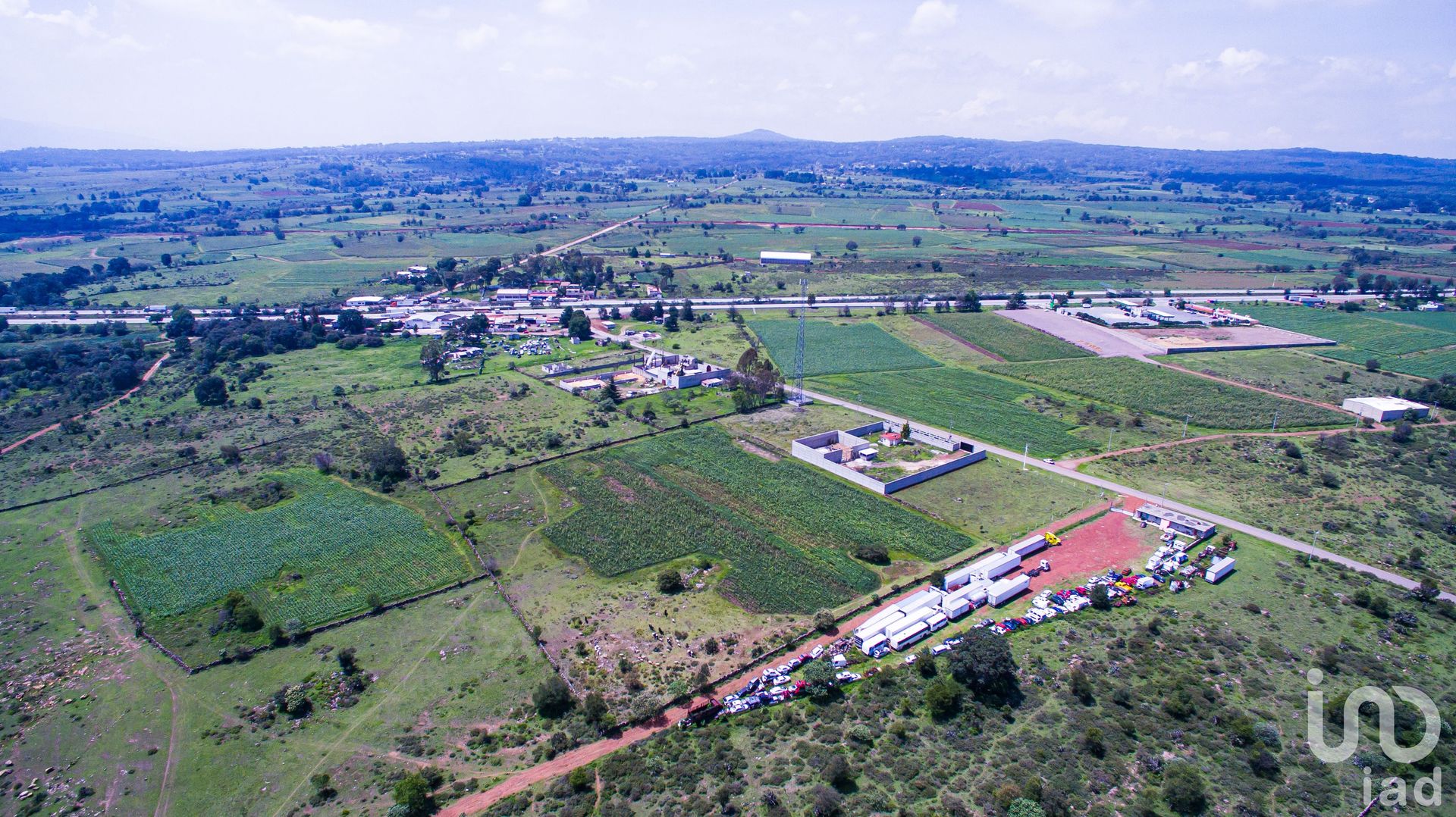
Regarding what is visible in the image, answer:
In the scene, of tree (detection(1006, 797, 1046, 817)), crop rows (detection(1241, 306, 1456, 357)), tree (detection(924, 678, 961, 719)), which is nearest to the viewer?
tree (detection(1006, 797, 1046, 817))

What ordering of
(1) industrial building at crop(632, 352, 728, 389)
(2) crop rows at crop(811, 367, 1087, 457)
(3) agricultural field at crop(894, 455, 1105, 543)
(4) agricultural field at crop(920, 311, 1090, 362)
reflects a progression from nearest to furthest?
(3) agricultural field at crop(894, 455, 1105, 543) < (2) crop rows at crop(811, 367, 1087, 457) < (1) industrial building at crop(632, 352, 728, 389) < (4) agricultural field at crop(920, 311, 1090, 362)

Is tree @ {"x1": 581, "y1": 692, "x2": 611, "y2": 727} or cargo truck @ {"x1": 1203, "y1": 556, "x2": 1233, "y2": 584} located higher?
cargo truck @ {"x1": 1203, "y1": 556, "x2": 1233, "y2": 584}

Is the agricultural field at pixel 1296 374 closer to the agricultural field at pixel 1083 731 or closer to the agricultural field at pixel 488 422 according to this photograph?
the agricultural field at pixel 1083 731

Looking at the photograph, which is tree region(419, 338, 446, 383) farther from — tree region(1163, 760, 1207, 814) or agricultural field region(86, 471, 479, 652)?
tree region(1163, 760, 1207, 814)

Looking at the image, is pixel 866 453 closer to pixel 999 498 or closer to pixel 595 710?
pixel 999 498

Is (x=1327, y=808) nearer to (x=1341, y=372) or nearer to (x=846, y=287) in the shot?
(x=1341, y=372)

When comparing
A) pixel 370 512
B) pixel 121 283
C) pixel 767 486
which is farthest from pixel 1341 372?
pixel 121 283

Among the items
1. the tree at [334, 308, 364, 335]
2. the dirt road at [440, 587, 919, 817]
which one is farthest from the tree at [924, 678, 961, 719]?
the tree at [334, 308, 364, 335]
